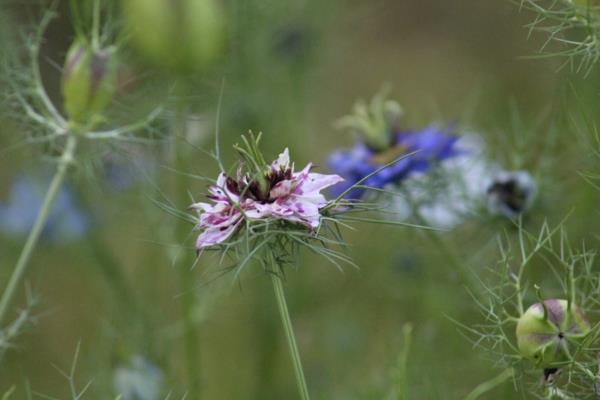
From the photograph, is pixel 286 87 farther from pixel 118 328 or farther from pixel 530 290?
pixel 530 290

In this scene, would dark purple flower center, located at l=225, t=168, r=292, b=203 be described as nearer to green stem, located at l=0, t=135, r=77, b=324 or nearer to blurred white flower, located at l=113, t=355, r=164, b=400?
green stem, located at l=0, t=135, r=77, b=324

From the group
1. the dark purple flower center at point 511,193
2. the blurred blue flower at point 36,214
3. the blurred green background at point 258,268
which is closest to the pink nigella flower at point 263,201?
the blurred green background at point 258,268

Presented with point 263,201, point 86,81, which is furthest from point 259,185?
point 86,81

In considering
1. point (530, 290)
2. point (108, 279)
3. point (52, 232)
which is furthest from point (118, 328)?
point (530, 290)

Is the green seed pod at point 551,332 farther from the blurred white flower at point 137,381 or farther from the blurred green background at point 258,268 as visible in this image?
the blurred white flower at point 137,381

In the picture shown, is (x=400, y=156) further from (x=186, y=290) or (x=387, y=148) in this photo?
(x=186, y=290)

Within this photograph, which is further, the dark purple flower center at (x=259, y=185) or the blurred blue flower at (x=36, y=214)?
the blurred blue flower at (x=36, y=214)
